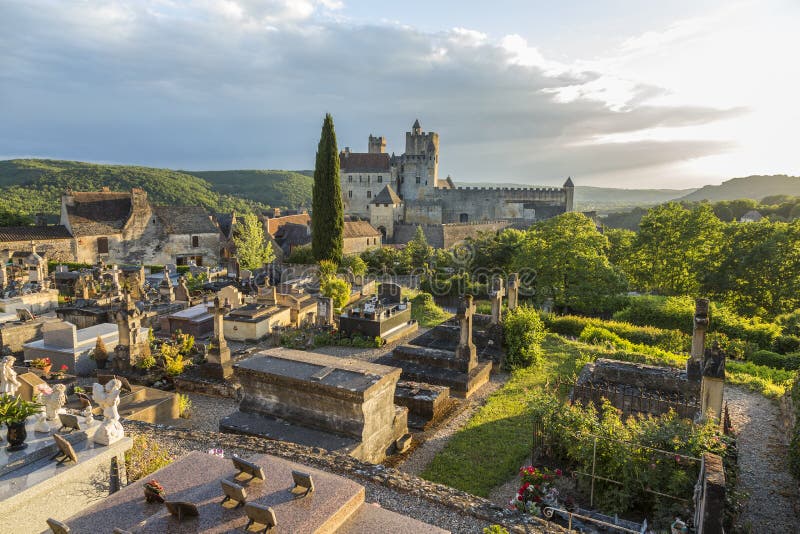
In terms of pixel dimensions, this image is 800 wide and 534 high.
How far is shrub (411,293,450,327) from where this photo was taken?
2120 centimetres

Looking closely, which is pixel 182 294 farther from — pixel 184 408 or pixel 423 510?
pixel 423 510

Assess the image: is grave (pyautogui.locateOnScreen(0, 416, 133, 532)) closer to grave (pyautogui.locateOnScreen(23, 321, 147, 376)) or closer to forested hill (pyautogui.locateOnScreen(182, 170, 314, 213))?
grave (pyautogui.locateOnScreen(23, 321, 147, 376))

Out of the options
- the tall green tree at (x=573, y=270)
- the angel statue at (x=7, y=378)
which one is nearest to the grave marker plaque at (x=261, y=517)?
the angel statue at (x=7, y=378)

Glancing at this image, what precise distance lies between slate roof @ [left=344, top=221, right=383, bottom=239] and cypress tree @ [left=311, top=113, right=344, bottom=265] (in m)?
9.67

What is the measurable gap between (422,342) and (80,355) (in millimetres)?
10168

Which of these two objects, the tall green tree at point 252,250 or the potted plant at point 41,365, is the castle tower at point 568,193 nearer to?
the tall green tree at point 252,250

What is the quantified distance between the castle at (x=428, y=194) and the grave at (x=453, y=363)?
50580 mm

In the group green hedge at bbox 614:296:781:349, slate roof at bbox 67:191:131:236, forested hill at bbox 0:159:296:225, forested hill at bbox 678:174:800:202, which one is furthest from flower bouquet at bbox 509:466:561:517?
forested hill at bbox 678:174:800:202

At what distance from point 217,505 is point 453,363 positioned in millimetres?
9804

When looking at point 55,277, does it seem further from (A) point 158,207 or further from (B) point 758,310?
(B) point 758,310

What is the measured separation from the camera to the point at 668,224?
29.2 metres

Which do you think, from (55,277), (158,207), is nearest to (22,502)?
(55,277)

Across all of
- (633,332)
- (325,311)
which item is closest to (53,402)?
(325,311)

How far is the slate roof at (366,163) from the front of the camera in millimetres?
67562
